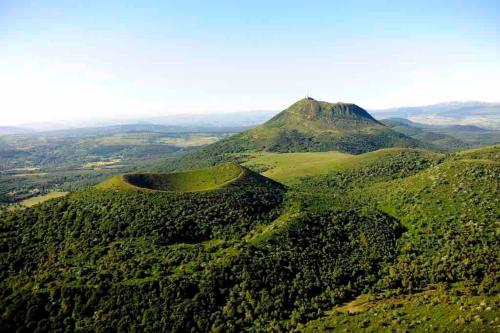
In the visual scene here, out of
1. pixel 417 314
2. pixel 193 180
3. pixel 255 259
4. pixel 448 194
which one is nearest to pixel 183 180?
pixel 193 180

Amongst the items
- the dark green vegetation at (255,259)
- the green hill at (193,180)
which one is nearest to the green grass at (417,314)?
the dark green vegetation at (255,259)

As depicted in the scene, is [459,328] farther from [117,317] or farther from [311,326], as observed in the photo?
[117,317]

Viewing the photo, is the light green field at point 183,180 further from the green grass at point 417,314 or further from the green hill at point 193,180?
the green grass at point 417,314

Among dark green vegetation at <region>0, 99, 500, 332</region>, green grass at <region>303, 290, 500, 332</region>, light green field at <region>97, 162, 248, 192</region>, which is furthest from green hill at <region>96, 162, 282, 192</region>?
green grass at <region>303, 290, 500, 332</region>

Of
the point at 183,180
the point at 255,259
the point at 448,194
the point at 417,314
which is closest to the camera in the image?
the point at 417,314

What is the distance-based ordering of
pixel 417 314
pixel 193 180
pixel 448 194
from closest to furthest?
1. pixel 417 314
2. pixel 448 194
3. pixel 193 180

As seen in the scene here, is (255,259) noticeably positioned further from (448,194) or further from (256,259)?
(448,194)

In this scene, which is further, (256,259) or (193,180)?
(193,180)

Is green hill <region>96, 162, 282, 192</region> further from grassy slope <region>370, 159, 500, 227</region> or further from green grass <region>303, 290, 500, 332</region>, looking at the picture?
green grass <region>303, 290, 500, 332</region>

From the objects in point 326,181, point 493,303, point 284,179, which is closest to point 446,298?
point 493,303
